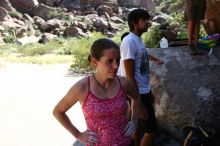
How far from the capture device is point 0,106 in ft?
28.1

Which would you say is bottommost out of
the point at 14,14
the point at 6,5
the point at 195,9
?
the point at 14,14

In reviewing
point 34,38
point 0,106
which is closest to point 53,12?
point 34,38

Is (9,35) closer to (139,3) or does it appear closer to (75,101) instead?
(139,3)

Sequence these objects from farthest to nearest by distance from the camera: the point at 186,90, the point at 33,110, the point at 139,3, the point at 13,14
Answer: the point at 139,3, the point at 13,14, the point at 33,110, the point at 186,90

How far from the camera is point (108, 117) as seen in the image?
2.33 m

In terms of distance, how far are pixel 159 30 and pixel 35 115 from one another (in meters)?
7.46

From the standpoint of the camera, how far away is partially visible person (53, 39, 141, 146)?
2322 mm

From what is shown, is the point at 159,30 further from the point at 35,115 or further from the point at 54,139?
the point at 54,139

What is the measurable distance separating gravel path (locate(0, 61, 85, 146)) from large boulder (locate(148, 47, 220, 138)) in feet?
5.19

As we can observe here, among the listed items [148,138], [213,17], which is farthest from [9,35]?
[148,138]

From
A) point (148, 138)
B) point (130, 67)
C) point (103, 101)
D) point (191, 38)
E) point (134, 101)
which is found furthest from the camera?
point (191, 38)

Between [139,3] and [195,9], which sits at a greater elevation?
[195,9]

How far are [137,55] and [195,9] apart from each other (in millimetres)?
1913

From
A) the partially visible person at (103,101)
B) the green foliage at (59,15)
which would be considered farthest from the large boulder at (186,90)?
the green foliage at (59,15)
